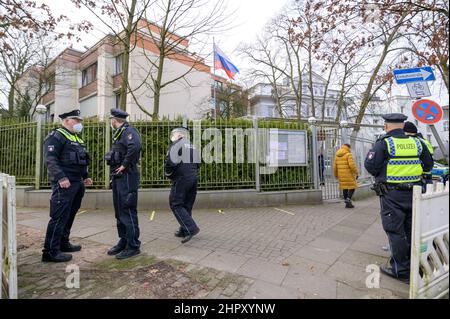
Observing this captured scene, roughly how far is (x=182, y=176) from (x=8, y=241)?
2448 millimetres

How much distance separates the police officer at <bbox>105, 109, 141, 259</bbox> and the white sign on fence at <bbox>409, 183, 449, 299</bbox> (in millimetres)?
3457

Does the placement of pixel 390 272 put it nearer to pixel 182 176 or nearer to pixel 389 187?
pixel 389 187

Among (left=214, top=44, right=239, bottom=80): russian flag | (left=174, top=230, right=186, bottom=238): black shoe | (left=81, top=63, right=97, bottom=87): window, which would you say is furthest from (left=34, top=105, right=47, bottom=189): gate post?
(left=81, top=63, right=97, bottom=87): window

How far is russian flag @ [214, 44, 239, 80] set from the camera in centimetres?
1119

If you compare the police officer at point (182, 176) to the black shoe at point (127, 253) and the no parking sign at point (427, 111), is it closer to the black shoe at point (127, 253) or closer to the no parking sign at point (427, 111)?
the black shoe at point (127, 253)

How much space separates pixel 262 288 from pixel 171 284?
3.41 ft

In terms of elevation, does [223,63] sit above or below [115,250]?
above

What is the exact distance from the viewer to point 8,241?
2.45 metres

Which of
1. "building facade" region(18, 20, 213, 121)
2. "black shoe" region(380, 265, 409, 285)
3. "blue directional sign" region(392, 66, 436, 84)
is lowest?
"black shoe" region(380, 265, 409, 285)

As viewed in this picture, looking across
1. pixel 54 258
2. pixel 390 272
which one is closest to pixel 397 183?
pixel 390 272

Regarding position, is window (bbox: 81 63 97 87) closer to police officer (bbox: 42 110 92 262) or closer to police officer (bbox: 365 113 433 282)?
police officer (bbox: 42 110 92 262)

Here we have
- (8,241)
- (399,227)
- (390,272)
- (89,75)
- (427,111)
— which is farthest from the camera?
(89,75)

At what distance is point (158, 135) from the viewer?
7434 mm
